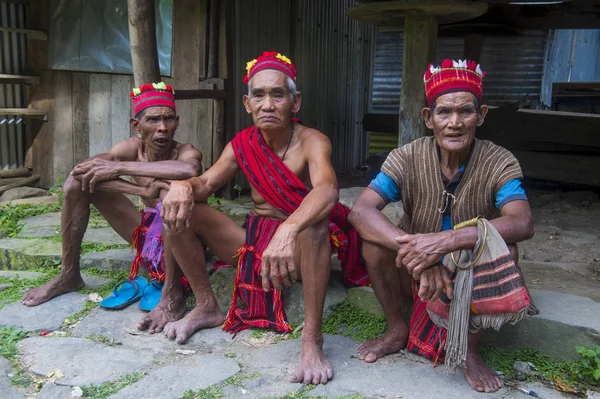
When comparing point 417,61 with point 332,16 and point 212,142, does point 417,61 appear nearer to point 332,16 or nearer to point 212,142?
point 212,142

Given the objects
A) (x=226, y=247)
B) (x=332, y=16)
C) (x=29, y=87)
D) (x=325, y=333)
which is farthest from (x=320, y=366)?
(x=332, y=16)

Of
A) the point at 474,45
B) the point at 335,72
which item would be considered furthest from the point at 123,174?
the point at 474,45

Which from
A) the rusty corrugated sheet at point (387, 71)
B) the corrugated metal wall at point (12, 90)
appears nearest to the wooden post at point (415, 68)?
the corrugated metal wall at point (12, 90)

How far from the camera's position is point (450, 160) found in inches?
122

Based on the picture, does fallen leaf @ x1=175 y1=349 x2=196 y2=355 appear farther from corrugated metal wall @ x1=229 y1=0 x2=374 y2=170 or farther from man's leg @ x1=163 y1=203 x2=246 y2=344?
corrugated metal wall @ x1=229 y1=0 x2=374 y2=170

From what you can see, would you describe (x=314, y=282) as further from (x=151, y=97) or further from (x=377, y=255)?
(x=151, y=97)

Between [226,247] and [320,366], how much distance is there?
39.4 inches

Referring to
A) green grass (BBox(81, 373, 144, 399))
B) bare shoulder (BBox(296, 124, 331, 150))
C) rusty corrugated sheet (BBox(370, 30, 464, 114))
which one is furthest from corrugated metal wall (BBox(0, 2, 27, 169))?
rusty corrugated sheet (BBox(370, 30, 464, 114))

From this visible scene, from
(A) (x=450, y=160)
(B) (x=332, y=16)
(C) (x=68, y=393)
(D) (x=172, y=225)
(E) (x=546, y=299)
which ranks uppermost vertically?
(B) (x=332, y=16)

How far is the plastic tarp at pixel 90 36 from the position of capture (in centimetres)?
683

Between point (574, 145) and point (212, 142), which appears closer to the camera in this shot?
point (212, 142)

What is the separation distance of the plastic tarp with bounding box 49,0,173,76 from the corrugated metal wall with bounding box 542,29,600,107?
7.01m

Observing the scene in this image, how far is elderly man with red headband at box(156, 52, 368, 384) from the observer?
3.29 meters

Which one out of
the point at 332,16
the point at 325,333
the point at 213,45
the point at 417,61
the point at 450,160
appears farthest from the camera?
the point at 332,16
